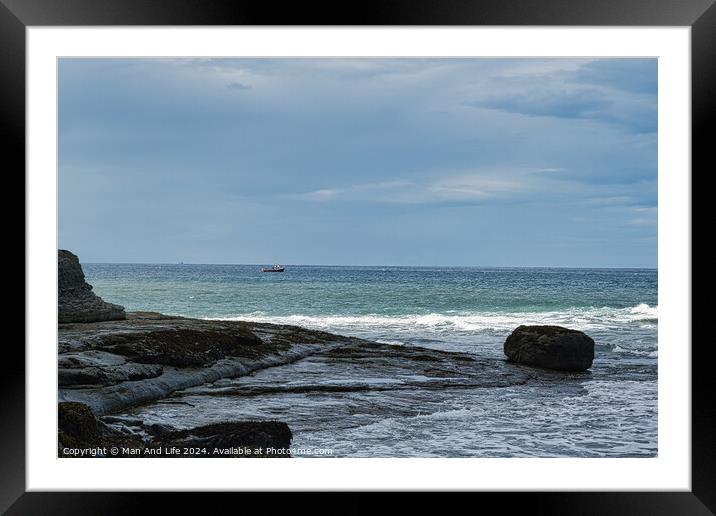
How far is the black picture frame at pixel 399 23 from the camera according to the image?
7.74 feet

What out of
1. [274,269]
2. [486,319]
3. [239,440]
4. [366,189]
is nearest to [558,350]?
[239,440]

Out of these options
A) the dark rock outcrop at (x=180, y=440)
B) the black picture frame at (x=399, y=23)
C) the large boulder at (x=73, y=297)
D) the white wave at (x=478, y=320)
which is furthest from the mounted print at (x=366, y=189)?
the black picture frame at (x=399, y=23)

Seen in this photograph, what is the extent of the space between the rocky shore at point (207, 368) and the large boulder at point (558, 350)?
0.01m

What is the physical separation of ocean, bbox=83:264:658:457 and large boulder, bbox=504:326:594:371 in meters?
0.19

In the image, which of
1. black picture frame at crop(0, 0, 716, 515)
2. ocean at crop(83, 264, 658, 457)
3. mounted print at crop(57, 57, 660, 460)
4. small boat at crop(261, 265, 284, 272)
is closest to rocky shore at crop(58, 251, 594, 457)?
ocean at crop(83, 264, 658, 457)

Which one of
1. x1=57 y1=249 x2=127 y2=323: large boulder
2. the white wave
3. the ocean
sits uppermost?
x1=57 y1=249 x2=127 y2=323: large boulder

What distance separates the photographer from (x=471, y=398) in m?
6.46

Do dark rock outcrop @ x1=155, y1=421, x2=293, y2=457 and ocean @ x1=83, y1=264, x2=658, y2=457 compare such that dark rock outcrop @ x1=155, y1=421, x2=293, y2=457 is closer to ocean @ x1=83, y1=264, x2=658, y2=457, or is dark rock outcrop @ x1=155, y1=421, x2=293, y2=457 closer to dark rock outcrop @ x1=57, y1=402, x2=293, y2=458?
A: dark rock outcrop @ x1=57, y1=402, x2=293, y2=458

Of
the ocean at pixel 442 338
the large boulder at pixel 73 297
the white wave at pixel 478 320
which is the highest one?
the large boulder at pixel 73 297

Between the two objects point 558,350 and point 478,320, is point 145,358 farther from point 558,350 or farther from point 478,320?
point 478,320

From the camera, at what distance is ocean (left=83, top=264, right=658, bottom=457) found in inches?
188

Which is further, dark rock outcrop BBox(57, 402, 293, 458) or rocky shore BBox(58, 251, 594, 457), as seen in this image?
rocky shore BBox(58, 251, 594, 457)

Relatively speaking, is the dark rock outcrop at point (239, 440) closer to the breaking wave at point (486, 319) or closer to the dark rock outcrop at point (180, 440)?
Result: the dark rock outcrop at point (180, 440)

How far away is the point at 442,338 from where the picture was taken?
1436 cm
